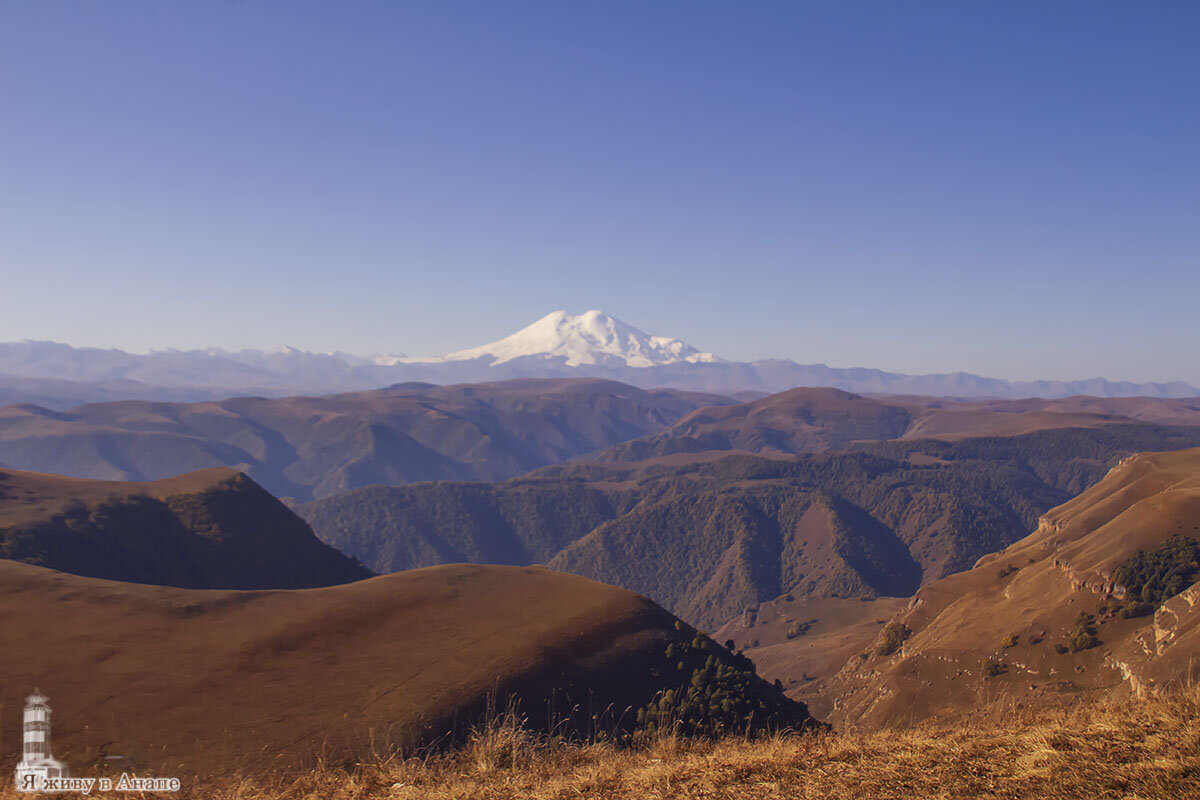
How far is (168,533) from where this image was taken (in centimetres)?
7919

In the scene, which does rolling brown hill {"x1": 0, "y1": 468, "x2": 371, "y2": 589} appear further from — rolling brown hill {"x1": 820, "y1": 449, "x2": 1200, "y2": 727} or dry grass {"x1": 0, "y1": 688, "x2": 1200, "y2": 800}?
dry grass {"x1": 0, "y1": 688, "x2": 1200, "y2": 800}

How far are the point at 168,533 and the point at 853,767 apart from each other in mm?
86750

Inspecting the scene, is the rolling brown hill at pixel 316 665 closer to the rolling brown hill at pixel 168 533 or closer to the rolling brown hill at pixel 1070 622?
the rolling brown hill at pixel 1070 622

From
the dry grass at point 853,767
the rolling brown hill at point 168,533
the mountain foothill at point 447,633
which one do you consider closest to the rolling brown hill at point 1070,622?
the mountain foothill at point 447,633

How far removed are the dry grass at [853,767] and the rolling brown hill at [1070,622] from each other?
4803cm

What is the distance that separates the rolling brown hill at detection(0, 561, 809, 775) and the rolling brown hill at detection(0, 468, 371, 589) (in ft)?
91.0

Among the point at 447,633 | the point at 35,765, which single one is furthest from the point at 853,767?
the point at 447,633

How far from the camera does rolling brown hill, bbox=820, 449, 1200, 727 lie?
58.6 meters

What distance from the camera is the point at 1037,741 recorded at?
382 inches

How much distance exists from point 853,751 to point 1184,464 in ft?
366

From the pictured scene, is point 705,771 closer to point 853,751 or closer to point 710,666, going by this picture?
point 853,751

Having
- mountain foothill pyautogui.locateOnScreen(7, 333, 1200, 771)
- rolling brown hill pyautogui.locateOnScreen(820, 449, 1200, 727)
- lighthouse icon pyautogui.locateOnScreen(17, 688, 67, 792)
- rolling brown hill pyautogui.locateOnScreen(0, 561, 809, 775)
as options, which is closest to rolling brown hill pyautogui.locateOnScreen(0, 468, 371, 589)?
mountain foothill pyautogui.locateOnScreen(7, 333, 1200, 771)

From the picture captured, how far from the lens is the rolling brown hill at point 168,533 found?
227 ft

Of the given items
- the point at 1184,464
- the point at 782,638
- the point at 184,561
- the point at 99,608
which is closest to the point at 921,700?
the point at 1184,464
